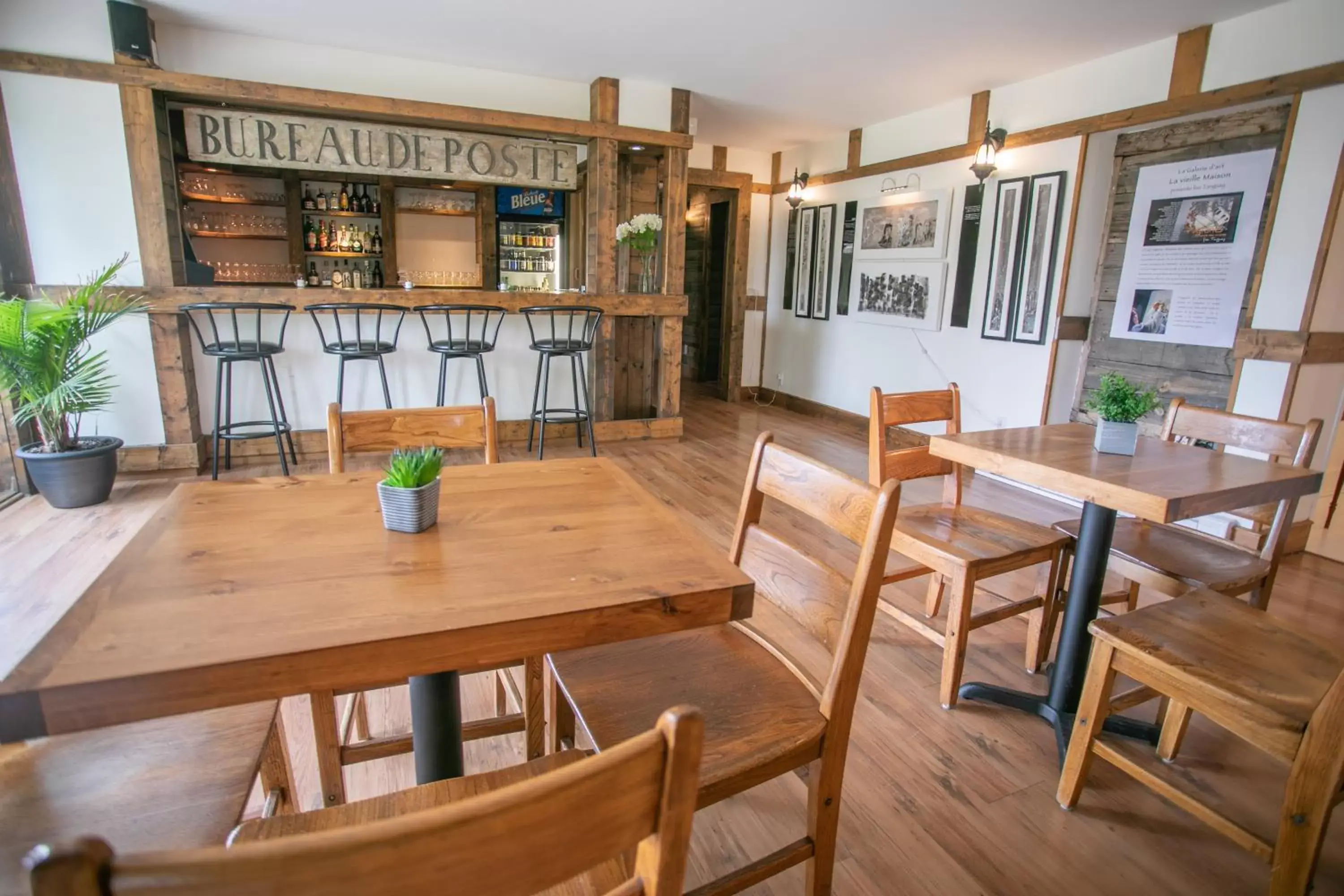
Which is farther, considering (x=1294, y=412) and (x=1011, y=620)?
(x=1294, y=412)

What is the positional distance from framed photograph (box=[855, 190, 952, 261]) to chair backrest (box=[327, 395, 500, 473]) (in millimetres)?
4534

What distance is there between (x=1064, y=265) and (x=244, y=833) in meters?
4.86

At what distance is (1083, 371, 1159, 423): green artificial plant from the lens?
2.02m

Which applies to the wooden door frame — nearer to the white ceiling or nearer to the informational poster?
the white ceiling

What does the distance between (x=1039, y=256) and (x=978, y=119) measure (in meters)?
1.21

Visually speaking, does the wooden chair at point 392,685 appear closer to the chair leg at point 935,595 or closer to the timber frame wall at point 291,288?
the chair leg at point 935,595

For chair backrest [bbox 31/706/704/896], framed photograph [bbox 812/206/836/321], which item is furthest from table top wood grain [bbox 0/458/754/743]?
framed photograph [bbox 812/206/836/321]

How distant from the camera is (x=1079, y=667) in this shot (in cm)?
201

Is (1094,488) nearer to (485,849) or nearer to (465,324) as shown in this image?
(485,849)

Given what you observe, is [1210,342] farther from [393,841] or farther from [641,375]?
[393,841]

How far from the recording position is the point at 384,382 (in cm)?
421

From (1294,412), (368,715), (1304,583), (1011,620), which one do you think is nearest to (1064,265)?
(1294,412)

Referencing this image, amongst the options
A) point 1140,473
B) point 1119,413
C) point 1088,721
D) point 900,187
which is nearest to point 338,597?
point 1088,721

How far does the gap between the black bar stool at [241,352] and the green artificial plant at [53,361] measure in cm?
49
